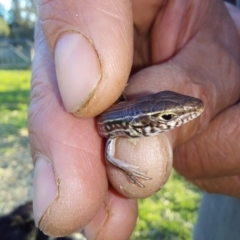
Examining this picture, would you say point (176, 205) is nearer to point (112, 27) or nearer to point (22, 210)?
point (22, 210)

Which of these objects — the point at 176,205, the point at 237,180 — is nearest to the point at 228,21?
the point at 237,180

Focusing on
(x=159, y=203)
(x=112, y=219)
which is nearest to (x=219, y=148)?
(x=112, y=219)

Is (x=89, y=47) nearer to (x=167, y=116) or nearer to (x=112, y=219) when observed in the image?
(x=167, y=116)

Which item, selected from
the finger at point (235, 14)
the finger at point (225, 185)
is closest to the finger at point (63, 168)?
the finger at point (225, 185)

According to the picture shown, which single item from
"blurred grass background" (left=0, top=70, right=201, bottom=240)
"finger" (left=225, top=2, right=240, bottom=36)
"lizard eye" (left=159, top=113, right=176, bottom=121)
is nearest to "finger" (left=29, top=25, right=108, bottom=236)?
"lizard eye" (left=159, top=113, right=176, bottom=121)

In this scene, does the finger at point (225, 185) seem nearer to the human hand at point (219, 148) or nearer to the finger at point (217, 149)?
the human hand at point (219, 148)

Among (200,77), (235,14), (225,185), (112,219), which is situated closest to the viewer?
(112,219)
